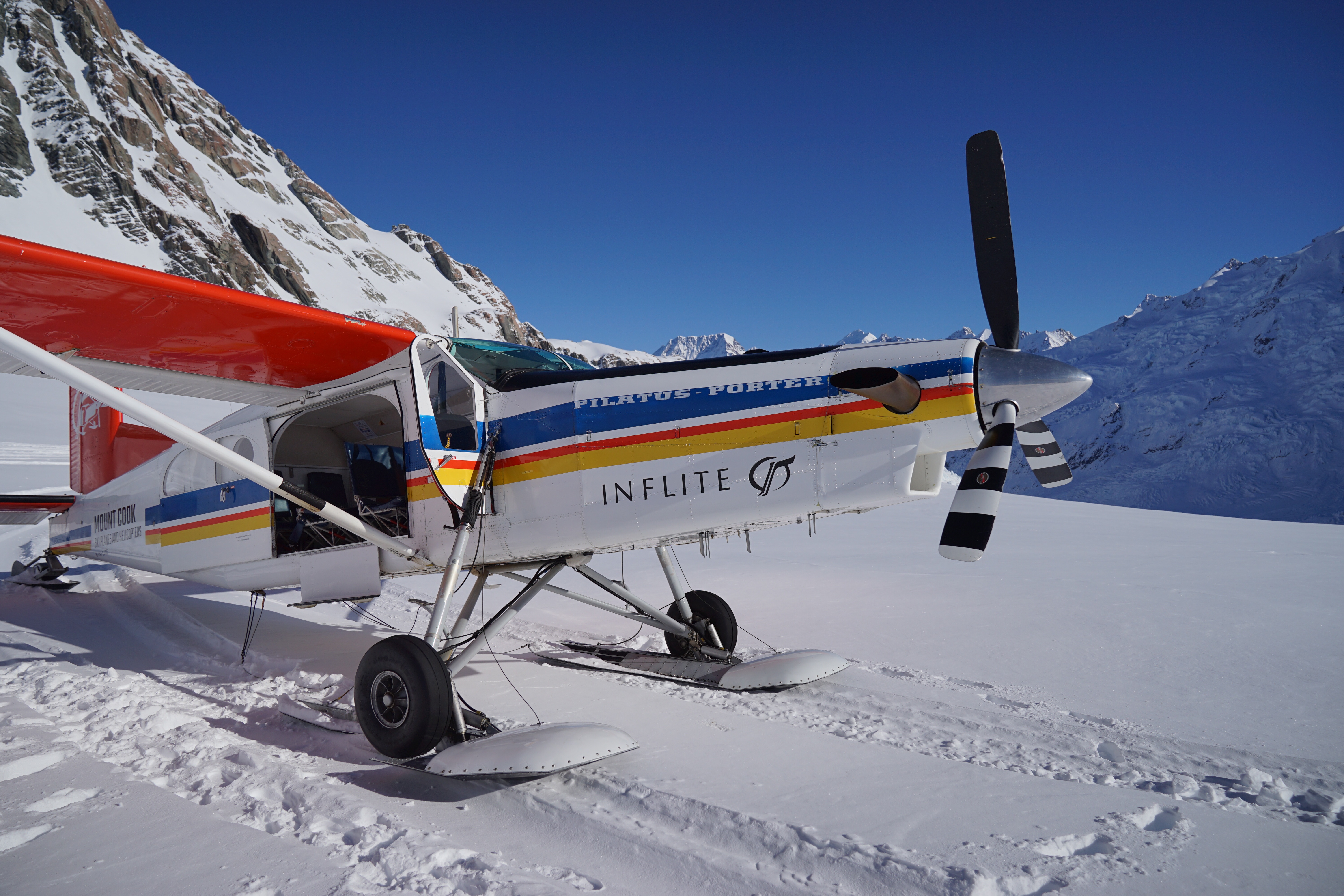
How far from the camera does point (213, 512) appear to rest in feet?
20.2

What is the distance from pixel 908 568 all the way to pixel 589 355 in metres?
182

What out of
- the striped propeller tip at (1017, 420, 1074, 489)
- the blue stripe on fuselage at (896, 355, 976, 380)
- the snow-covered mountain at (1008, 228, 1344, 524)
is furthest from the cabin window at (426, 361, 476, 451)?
the snow-covered mountain at (1008, 228, 1344, 524)

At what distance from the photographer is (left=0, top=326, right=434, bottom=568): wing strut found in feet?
12.9

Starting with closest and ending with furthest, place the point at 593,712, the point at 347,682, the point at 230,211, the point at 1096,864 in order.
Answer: the point at 1096,864
the point at 593,712
the point at 347,682
the point at 230,211

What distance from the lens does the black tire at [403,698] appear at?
12.4 ft

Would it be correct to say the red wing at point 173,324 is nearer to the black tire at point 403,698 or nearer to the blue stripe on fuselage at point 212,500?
the blue stripe on fuselage at point 212,500

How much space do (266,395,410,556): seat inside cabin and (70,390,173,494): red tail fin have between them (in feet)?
8.17

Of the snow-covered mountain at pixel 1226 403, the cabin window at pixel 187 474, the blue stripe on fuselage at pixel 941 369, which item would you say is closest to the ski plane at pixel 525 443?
the blue stripe on fuselage at pixel 941 369

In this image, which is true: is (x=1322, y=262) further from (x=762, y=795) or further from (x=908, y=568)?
(x=762, y=795)

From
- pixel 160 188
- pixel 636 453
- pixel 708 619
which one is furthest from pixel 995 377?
pixel 160 188

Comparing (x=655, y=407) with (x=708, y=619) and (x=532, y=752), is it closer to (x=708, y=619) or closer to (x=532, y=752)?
(x=532, y=752)

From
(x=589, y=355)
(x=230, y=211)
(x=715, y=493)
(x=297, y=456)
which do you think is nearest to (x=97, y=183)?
(x=230, y=211)

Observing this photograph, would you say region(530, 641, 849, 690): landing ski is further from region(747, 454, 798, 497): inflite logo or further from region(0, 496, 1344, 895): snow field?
region(747, 454, 798, 497): inflite logo

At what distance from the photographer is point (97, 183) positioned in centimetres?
7556
